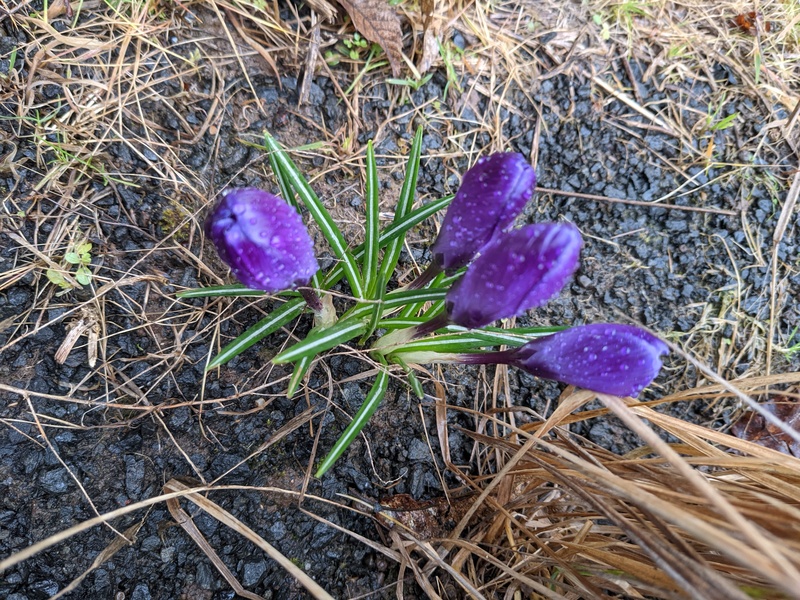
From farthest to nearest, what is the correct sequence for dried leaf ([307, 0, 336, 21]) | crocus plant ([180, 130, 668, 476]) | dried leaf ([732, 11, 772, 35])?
dried leaf ([732, 11, 772, 35])
dried leaf ([307, 0, 336, 21])
crocus plant ([180, 130, 668, 476])

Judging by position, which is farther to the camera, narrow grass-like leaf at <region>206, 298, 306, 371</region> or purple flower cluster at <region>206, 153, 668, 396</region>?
narrow grass-like leaf at <region>206, 298, 306, 371</region>

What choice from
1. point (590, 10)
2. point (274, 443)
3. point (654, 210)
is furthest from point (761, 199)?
point (274, 443)

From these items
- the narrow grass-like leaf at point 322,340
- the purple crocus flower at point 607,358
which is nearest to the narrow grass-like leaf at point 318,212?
the narrow grass-like leaf at point 322,340

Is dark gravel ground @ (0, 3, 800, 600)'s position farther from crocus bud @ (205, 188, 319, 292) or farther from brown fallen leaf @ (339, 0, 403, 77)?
crocus bud @ (205, 188, 319, 292)

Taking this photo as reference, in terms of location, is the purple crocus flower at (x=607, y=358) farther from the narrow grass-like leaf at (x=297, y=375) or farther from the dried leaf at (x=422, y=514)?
the dried leaf at (x=422, y=514)

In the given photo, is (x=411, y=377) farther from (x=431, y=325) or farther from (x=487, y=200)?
(x=487, y=200)

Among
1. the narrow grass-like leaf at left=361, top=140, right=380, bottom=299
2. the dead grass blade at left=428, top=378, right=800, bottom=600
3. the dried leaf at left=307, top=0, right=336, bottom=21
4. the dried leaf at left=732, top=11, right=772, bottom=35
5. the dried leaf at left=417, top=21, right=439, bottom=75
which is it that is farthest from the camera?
the dried leaf at left=732, top=11, right=772, bottom=35

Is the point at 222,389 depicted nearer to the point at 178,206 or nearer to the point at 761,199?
the point at 178,206

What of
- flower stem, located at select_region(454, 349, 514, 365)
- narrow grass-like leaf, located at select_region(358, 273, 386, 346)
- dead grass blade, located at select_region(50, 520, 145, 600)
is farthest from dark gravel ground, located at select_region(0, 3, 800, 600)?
flower stem, located at select_region(454, 349, 514, 365)
